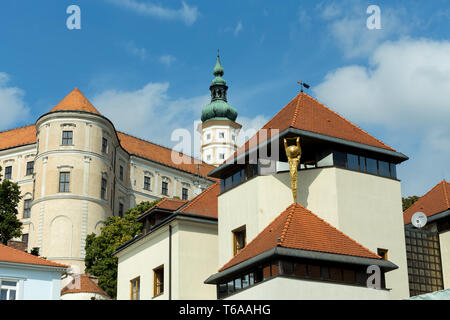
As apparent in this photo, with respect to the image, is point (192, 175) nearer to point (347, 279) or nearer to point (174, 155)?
point (174, 155)

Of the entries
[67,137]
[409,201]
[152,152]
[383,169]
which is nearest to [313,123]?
[383,169]

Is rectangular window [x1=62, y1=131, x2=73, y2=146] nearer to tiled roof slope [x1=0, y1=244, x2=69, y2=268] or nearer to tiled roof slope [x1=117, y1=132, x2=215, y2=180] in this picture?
tiled roof slope [x1=117, y1=132, x2=215, y2=180]

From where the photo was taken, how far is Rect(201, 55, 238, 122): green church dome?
12481 centimetres

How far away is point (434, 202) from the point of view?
35.6 metres

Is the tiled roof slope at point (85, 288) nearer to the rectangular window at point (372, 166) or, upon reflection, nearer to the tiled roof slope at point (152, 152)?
the rectangular window at point (372, 166)

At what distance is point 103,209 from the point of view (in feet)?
249

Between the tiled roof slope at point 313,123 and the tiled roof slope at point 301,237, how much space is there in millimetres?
3954

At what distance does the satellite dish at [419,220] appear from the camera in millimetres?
33812

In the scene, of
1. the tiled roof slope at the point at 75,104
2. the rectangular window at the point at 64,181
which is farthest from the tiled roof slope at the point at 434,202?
the tiled roof slope at the point at 75,104

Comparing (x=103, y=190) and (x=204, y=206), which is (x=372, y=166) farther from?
(x=103, y=190)

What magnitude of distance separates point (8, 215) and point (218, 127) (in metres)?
72.2

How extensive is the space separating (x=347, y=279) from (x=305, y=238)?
6.30 ft

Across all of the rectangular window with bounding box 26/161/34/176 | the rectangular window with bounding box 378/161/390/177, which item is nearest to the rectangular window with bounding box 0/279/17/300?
the rectangular window with bounding box 378/161/390/177
